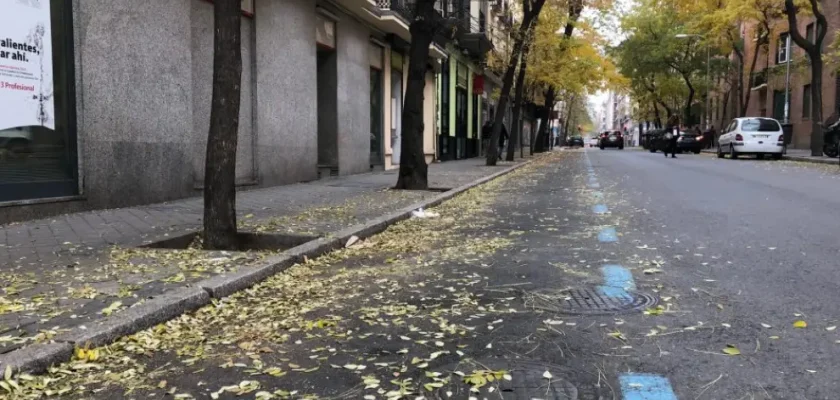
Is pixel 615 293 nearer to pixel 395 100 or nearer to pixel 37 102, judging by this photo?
pixel 37 102

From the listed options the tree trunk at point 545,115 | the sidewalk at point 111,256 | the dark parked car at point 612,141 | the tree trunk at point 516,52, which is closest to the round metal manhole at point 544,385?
the sidewalk at point 111,256

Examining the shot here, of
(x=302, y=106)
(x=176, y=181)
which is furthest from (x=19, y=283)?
(x=302, y=106)

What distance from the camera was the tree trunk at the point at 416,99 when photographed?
12898 millimetres

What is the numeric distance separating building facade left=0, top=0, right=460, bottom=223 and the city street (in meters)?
4.32

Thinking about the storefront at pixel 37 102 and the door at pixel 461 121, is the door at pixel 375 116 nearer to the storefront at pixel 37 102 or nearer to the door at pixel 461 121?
the door at pixel 461 121

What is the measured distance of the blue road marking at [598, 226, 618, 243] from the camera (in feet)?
23.4

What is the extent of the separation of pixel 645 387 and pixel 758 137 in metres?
26.8

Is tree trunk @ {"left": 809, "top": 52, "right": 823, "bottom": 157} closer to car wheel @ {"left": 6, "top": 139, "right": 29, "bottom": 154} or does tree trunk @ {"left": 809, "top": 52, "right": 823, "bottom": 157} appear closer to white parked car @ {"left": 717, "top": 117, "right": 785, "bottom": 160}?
white parked car @ {"left": 717, "top": 117, "right": 785, "bottom": 160}

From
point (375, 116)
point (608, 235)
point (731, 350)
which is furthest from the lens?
point (375, 116)

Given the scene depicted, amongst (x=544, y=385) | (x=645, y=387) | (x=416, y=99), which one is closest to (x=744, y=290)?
(x=645, y=387)

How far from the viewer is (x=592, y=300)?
461 centimetres

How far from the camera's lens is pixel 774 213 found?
9.02 m

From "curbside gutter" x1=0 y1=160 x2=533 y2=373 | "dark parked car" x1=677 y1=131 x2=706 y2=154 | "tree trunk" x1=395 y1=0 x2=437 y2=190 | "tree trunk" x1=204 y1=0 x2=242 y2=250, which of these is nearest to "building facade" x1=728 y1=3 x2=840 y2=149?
"dark parked car" x1=677 y1=131 x2=706 y2=154

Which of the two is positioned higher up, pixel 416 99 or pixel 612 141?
pixel 612 141
